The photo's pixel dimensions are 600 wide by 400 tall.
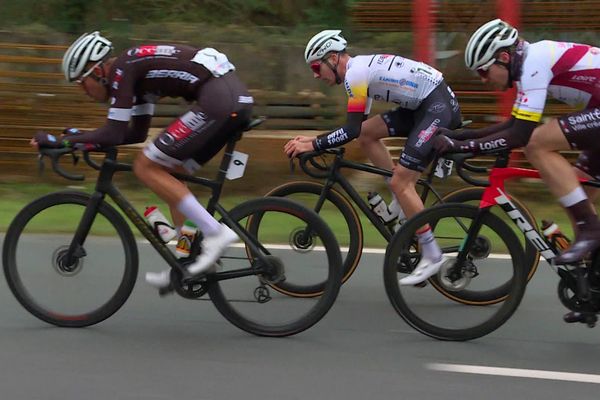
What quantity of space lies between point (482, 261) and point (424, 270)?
1.21 ft

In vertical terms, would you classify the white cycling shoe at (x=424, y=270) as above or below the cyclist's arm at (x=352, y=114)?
below

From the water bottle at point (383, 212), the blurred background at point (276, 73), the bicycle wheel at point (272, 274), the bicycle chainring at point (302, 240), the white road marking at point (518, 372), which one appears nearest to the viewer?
the white road marking at point (518, 372)

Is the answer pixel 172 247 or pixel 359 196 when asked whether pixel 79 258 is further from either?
pixel 359 196

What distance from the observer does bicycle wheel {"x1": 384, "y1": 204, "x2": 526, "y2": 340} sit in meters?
4.91

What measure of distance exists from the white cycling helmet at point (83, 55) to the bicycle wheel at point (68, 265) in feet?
2.33

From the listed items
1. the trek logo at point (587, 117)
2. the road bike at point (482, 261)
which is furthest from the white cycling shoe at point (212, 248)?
the trek logo at point (587, 117)

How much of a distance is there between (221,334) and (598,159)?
245 cm

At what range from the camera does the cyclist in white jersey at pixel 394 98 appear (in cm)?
555

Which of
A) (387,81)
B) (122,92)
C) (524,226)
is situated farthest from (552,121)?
(122,92)

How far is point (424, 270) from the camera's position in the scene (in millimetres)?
5227

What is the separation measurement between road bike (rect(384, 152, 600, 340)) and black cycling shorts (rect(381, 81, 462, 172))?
0.60 metres

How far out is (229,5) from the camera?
16.1 metres

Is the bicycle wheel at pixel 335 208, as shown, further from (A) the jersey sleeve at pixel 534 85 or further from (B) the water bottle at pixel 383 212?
(A) the jersey sleeve at pixel 534 85

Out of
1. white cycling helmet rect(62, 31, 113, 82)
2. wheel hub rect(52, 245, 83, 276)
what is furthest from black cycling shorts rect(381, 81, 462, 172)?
wheel hub rect(52, 245, 83, 276)
